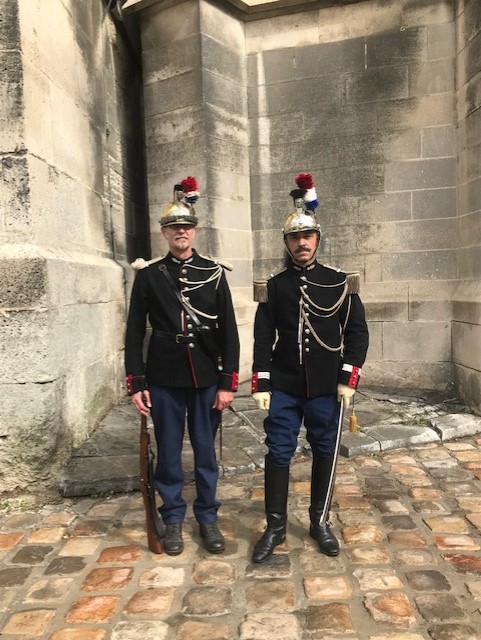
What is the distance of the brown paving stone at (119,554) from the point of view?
9.37 feet

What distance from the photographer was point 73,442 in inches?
161

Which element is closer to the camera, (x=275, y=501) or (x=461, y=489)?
(x=275, y=501)

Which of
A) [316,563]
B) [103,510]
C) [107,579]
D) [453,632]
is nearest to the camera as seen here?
[453,632]

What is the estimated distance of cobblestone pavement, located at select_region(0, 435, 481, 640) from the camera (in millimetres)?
2279

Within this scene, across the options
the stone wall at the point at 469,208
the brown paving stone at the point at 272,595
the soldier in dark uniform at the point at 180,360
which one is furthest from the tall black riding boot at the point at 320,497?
the stone wall at the point at 469,208

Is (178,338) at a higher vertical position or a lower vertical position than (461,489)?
higher

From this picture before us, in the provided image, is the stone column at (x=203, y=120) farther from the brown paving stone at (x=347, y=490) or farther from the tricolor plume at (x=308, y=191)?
the tricolor plume at (x=308, y=191)

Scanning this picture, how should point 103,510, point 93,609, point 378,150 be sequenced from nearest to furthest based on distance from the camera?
point 93,609 < point 103,510 < point 378,150

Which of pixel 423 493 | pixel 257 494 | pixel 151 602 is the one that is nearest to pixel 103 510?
pixel 257 494

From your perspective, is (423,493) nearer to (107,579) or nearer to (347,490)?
(347,490)

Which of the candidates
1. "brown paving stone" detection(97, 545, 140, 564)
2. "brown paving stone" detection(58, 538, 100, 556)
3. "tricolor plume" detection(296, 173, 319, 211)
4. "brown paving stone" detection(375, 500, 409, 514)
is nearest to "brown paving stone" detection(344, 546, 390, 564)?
"brown paving stone" detection(375, 500, 409, 514)

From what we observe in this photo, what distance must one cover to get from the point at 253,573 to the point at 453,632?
0.95m

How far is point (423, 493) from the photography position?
3.62m

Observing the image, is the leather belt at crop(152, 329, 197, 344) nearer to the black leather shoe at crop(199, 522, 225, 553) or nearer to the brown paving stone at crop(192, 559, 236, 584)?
the black leather shoe at crop(199, 522, 225, 553)
